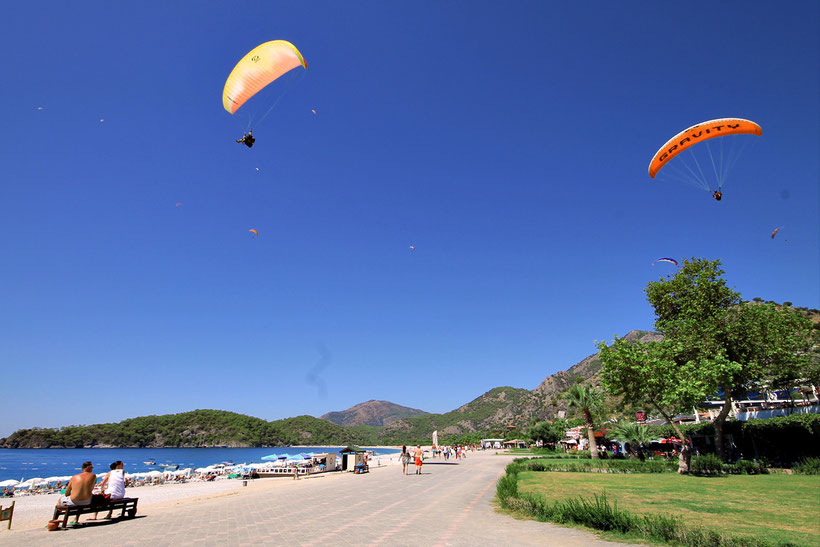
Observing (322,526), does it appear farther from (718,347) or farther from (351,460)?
(718,347)

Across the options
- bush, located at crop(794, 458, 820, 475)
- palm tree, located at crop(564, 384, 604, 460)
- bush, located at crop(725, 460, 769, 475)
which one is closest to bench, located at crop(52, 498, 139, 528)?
bush, located at crop(725, 460, 769, 475)

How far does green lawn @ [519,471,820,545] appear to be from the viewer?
8.99 meters

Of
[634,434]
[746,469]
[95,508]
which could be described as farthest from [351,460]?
[746,469]

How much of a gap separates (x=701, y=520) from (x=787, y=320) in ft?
75.6

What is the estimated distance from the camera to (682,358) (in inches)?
1067

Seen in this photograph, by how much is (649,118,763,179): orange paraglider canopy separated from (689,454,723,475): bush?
16.6m

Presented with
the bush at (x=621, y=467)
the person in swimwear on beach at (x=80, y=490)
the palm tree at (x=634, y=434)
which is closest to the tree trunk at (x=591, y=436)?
the palm tree at (x=634, y=434)

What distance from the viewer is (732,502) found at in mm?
13109

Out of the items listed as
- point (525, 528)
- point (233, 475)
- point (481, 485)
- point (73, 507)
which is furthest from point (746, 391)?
point (233, 475)

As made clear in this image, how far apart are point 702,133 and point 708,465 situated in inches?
728

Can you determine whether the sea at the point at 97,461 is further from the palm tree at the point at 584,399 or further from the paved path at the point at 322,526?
the paved path at the point at 322,526

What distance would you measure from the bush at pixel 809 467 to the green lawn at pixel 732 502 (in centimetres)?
164

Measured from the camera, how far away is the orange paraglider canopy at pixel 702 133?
18.8 metres

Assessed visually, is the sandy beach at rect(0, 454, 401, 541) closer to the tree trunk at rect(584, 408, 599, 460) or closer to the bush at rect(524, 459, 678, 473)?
the bush at rect(524, 459, 678, 473)
